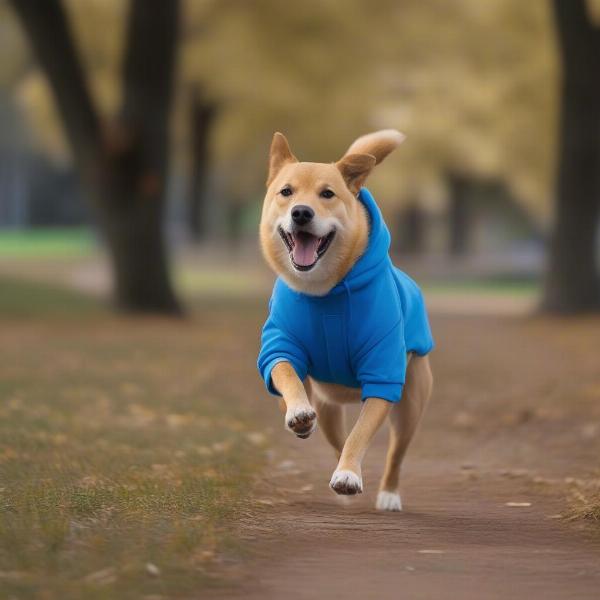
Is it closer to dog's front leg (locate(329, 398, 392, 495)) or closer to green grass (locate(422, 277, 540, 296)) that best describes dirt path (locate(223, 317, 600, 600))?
dog's front leg (locate(329, 398, 392, 495))

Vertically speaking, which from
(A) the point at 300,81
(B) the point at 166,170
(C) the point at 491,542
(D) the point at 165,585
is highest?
(A) the point at 300,81

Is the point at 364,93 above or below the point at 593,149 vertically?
above

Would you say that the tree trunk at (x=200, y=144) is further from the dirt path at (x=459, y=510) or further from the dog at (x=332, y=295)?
the dog at (x=332, y=295)

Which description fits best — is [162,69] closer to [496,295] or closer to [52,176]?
[496,295]

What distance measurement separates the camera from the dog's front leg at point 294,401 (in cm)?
588

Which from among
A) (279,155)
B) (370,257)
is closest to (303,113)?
(279,155)

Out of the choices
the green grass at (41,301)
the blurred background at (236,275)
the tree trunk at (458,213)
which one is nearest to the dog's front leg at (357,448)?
the blurred background at (236,275)

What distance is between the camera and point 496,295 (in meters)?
30.5

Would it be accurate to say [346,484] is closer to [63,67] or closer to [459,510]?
[459,510]

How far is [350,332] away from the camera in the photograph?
248 inches

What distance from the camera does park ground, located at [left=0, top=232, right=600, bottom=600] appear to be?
4.60 m

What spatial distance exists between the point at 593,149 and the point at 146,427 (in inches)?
481

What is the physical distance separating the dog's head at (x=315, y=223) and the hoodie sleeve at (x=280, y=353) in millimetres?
266

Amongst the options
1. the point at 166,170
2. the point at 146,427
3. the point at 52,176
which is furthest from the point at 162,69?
the point at 52,176
